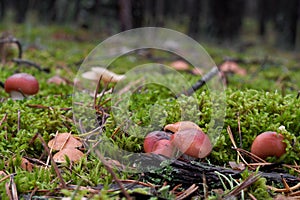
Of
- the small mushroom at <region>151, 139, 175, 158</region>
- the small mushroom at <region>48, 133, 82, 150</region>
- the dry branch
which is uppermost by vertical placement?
the small mushroom at <region>151, 139, 175, 158</region>

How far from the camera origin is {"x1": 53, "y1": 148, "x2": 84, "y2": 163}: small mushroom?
1812 millimetres

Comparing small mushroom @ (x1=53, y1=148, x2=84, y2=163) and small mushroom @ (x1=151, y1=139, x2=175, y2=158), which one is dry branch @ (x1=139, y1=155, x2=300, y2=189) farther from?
small mushroom @ (x1=53, y1=148, x2=84, y2=163)

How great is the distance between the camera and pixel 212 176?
63.3 inches

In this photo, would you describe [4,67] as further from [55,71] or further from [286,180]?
[286,180]

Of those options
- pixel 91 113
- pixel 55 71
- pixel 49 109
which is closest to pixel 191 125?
pixel 91 113

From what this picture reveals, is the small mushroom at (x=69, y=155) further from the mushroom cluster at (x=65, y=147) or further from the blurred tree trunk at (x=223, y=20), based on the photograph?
the blurred tree trunk at (x=223, y=20)

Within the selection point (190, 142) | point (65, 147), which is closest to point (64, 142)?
point (65, 147)

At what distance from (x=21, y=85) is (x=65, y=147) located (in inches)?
35.1

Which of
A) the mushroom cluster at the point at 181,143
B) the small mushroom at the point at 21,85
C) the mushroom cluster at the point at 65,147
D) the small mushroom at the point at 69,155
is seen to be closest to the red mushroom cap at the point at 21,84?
the small mushroom at the point at 21,85

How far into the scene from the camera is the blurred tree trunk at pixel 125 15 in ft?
20.4

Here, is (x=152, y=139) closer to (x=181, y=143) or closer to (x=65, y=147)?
(x=181, y=143)

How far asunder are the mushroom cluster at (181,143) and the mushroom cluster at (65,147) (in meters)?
0.38

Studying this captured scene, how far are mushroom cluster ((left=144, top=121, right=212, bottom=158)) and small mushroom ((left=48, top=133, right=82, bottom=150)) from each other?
1.39ft

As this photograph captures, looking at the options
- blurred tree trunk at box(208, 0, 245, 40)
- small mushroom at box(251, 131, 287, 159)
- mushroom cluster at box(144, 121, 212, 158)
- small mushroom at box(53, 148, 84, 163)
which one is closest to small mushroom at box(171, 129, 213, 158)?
mushroom cluster at box(144, 121, 212, 158)
